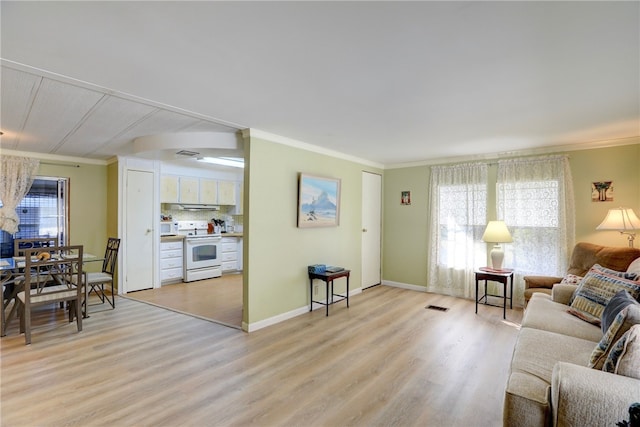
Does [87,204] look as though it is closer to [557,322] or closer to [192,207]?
[192,207]

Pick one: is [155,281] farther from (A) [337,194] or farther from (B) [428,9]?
(B) [428,9]

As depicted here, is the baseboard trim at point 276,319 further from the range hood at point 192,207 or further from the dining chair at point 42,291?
the range hood at point 192,207

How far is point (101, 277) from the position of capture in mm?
4434

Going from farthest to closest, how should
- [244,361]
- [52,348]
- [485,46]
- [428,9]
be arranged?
[52,348] → [244,361] → [485,46] → [428,9]

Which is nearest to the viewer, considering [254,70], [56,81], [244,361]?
[254,70]

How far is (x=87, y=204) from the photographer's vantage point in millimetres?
5582

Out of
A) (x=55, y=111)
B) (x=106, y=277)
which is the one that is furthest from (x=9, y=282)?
(x=55, y=111)

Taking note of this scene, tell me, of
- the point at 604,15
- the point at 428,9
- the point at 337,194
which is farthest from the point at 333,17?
the point at 337,194

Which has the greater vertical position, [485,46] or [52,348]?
[485,46]

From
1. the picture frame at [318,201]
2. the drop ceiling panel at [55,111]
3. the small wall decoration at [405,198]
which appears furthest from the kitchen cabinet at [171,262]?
the small wall decoration at [405,198]

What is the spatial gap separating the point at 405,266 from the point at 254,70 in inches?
183

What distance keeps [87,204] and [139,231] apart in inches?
41.0

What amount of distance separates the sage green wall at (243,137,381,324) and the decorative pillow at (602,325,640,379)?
3086 mm

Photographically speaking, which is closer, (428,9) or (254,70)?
(428,9)
